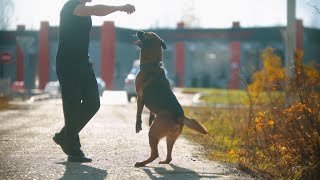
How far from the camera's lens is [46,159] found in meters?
6.18

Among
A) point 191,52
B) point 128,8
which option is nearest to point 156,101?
point 128,8

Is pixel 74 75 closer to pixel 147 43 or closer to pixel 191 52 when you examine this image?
pixel 147 43

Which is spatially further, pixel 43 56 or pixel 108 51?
pixel 43 56

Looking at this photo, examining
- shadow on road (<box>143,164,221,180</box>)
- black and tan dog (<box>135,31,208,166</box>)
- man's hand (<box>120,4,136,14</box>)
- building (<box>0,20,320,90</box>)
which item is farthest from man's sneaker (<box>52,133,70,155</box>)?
building (<box>0,20,320,90</box>)

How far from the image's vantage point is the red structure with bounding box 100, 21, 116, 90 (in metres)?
44.7

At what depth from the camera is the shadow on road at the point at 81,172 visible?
16.9 feet

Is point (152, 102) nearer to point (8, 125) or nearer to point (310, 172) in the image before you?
point (310, 172)

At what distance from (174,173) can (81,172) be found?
89cm

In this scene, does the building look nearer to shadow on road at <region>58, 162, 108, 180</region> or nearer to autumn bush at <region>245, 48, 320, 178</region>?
autumn bush at <region>245, 48, 320, 178</region>

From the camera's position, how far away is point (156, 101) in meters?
6.13

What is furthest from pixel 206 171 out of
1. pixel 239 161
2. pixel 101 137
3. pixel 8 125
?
pixel 8 125

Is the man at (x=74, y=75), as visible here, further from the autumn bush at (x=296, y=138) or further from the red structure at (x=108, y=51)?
the red structure at (x=108, y=51)

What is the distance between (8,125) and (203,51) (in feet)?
138

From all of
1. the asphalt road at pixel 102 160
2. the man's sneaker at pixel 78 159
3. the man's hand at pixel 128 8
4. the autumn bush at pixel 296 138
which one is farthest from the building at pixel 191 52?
the man's hand at pixel 128 8
